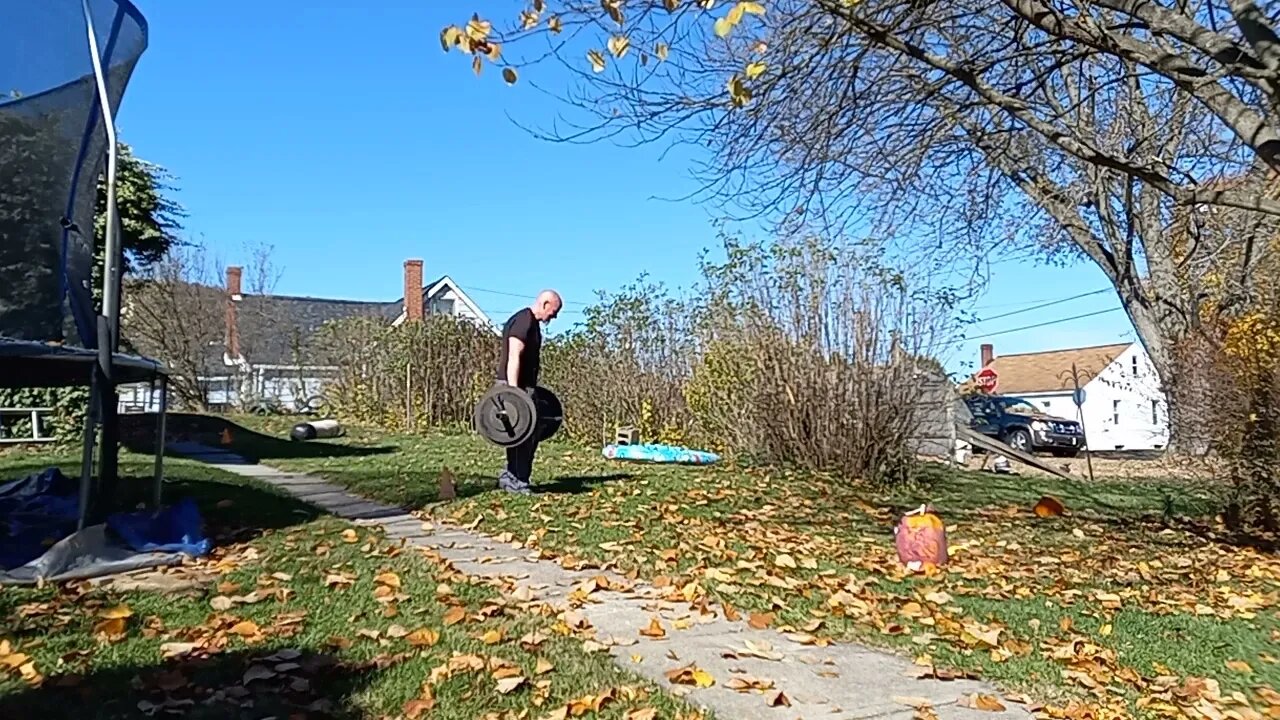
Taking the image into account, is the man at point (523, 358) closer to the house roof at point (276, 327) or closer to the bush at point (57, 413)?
the bush at point (57, 413)

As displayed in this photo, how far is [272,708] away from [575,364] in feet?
43.9

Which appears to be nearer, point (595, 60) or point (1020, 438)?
point (595, 60)

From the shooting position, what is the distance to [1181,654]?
465 cm

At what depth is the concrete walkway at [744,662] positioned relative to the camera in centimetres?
360

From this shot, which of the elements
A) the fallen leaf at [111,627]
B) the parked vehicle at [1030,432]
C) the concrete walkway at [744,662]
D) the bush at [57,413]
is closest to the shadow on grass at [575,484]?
the concrete walkway at [744,662]

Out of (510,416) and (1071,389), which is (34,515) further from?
(1071,389)

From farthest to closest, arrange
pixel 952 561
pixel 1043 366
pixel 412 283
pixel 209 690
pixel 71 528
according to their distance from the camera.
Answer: pixel 1043 366 → pixel 412 283 → pixel 952 561 → pixel 71 528 → pixel 209 690

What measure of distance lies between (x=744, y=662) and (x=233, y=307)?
27.4 meters

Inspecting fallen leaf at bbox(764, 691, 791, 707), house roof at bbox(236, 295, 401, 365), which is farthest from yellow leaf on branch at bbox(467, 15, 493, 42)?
house roof at bbox(236, 295, 401, 365)

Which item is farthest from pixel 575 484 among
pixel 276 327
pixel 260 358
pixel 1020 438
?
pixel 1020 438

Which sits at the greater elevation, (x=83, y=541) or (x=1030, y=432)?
(x=1030, y=432)

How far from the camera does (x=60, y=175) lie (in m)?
6.69

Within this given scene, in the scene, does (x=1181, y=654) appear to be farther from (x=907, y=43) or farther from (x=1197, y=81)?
(x=907, y=43)

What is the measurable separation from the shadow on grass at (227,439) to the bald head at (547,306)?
573cm
